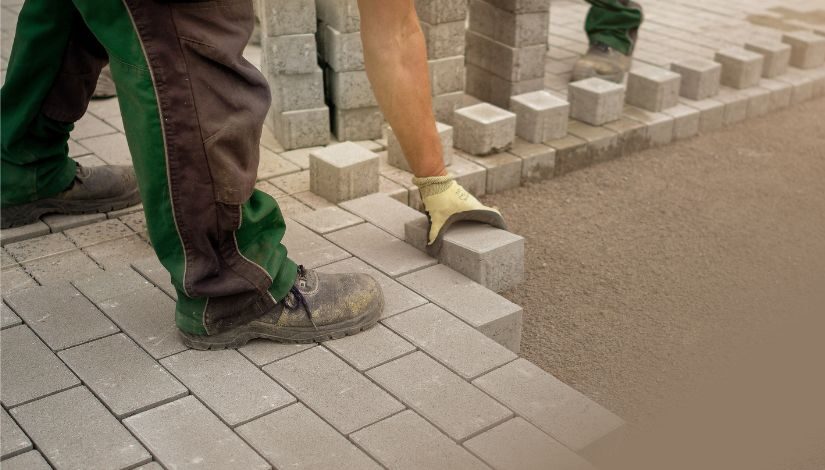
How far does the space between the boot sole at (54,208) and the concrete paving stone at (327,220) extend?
702mm

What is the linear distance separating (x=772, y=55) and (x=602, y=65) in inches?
44.7

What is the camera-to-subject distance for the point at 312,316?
2715mm

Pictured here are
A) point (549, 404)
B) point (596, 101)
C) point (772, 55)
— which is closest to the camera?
point (549, 404)

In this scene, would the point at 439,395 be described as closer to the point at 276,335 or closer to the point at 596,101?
the point at 276,335

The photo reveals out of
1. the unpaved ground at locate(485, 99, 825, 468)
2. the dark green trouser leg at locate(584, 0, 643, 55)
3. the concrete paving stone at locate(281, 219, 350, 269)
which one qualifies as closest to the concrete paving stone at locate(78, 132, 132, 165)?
the concrete paving stone at locate(281, 219, 350, 269)

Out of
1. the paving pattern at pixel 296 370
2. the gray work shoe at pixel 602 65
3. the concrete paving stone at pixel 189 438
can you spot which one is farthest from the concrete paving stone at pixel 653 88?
the concrete paving stone at pixel 189 438

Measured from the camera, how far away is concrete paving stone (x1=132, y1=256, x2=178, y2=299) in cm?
299

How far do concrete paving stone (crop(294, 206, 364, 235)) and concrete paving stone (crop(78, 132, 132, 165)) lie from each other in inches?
36.3

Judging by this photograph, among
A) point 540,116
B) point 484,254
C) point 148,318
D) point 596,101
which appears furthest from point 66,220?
point 596,101

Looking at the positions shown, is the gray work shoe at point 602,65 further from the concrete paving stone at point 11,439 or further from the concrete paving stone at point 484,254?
the concrete paving stone at point 11,439

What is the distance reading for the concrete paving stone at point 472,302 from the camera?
2889mm

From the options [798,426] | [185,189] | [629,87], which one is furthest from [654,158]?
[798,426]

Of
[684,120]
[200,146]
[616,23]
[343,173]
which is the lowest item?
[684,120]

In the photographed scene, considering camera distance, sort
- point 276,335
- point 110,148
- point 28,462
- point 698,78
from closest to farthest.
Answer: point 28,462, point 276,335, point 110,148, point 698,78
